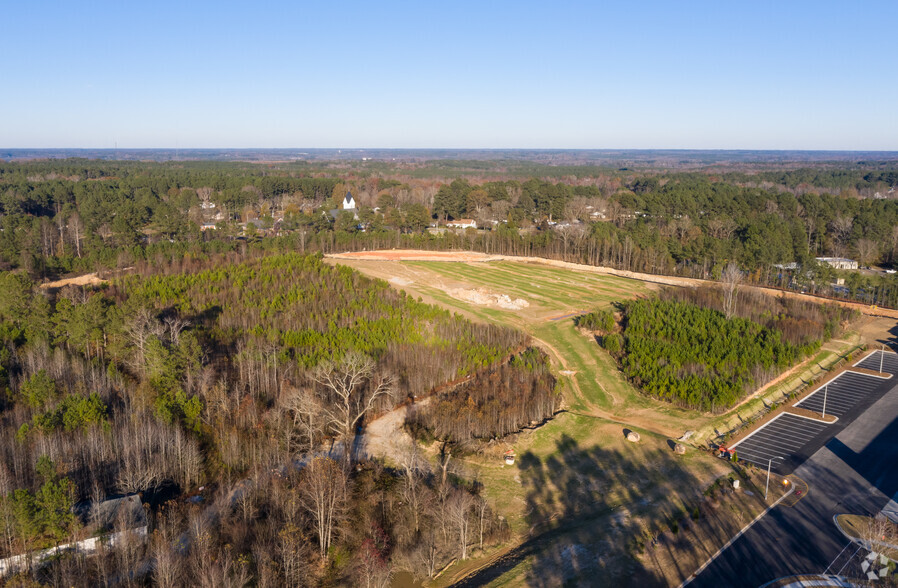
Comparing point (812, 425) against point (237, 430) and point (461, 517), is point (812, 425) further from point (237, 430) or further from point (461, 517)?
point (237, 430)

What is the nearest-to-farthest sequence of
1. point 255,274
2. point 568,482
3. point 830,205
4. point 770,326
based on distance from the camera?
point 568,482, point 770,326, point 255,274, point 830,205

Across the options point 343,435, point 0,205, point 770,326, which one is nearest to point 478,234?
point 770,326

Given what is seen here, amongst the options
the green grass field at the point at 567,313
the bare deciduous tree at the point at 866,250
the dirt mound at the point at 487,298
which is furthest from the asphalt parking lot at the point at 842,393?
the bare deciduous tree at the point at 866,250

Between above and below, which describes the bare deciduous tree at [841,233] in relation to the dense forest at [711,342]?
above

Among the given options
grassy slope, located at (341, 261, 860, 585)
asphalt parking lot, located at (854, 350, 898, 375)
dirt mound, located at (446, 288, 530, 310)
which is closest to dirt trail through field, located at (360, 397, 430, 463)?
grassy slope, located at (341, 261, 860, 585)

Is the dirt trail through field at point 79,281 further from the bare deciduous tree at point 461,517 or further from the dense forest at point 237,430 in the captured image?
the bare deciduous tree at point 461,517

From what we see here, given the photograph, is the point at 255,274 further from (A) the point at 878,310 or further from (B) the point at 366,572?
(A) the point at 878,310
